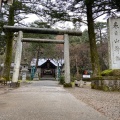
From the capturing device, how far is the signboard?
10602 mm

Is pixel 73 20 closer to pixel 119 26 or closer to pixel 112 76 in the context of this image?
pixel 119 26

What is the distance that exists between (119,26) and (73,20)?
3.83 metres

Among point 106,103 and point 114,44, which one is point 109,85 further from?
point 106,103

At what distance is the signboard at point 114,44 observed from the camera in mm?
10602

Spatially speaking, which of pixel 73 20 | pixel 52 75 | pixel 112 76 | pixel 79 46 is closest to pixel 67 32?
pixel 73 20

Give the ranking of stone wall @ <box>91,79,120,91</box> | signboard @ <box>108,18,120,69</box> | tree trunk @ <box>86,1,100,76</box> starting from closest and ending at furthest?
1. stone wall @ <box>91,79,120,91</box>
2. signboard @ <box>108,18,120,69</box>
3. tree trunk @ <box>86,1,100,76</box>

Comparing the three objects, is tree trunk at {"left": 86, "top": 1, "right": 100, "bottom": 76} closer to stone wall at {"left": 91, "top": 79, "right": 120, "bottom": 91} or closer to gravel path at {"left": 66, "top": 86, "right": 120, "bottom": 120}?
stone wall at {"left": 91, "top": 79, "right": 120, "bottom": 91}

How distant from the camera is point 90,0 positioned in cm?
1180

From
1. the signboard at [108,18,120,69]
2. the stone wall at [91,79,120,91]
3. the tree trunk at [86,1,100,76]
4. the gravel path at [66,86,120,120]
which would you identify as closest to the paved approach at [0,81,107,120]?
the gravel path at [66,86,120,120]

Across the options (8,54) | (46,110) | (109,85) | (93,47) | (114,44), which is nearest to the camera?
(46,110)

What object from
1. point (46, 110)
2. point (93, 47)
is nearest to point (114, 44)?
point (93, 47)

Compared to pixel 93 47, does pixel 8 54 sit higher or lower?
lower

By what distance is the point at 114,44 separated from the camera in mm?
10695

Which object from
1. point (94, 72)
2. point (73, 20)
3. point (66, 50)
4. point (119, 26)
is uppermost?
point (73, 20)
